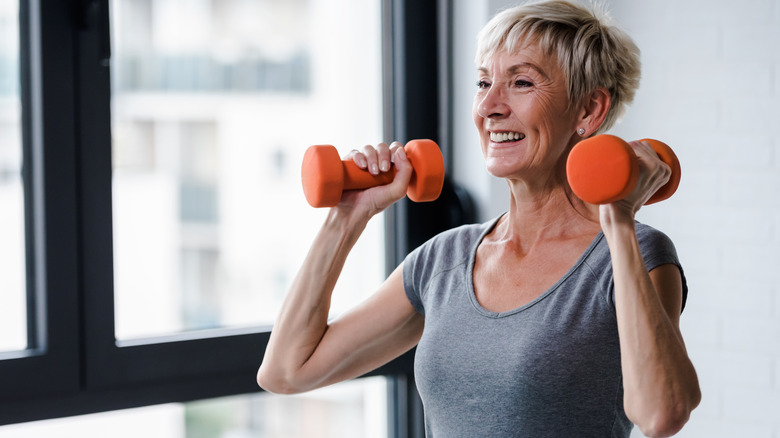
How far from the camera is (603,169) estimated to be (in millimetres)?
1056

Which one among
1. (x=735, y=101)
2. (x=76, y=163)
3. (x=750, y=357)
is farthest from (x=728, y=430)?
(x=76, y=163)

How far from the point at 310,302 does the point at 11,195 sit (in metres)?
0.77

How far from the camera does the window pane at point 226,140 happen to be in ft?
6.24

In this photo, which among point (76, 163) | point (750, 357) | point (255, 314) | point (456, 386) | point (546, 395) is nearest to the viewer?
point (546, 395)

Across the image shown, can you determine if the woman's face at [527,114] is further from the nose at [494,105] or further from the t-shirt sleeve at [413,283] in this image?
the t-shirt sleeve at [413,283]

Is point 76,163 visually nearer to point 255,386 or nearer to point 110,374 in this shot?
point 110,374

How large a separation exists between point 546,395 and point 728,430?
0.98 m

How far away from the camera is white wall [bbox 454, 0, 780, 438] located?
1.83m

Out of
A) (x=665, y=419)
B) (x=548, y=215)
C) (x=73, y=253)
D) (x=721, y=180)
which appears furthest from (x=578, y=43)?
(x=73, y=253)

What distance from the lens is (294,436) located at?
2150 mm

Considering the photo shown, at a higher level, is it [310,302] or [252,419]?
[310,302]

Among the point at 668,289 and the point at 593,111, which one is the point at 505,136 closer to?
the point at 593,111

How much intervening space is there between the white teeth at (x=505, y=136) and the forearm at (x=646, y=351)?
0.96ft

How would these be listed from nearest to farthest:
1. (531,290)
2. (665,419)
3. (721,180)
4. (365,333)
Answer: (665,419)
(531,290)
(365,333)
(721,180)
